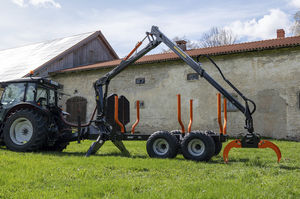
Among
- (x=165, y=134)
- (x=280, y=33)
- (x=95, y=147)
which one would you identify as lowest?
(x=95, y=147)

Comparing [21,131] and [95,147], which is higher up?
[21,131]

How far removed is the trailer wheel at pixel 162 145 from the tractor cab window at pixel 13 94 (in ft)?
13.5

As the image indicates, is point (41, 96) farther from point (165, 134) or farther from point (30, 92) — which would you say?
point (165, 134)

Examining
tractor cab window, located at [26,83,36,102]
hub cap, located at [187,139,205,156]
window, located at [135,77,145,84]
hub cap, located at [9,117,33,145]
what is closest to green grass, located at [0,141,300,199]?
hub cap, located at [187,139,205,156]

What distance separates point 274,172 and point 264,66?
9974 mm

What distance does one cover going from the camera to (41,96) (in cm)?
830

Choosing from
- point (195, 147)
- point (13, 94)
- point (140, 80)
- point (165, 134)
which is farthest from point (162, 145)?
point (140, 80)

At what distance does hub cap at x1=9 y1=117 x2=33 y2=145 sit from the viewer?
298 inches

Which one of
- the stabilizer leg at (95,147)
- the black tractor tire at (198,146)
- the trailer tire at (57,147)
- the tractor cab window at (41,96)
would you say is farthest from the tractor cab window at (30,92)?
the black tractor tire at (198,146)

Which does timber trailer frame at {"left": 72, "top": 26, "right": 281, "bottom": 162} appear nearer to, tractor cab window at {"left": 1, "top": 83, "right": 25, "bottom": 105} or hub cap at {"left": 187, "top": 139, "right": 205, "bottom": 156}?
hub cap at {"left": 187, "top": 139, "right": 205, "bottom": 156}

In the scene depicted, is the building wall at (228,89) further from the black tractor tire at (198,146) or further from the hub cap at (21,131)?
the hub cap at (21,131)

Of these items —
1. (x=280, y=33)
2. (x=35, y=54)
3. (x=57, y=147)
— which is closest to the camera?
(x=57, y=147)

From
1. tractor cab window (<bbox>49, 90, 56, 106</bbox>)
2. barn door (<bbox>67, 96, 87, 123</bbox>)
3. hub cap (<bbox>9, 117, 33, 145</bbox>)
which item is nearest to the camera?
hub cap (<bbox>9, 117, 33, 145</bbox>)

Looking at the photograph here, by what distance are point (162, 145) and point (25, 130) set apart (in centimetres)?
376
